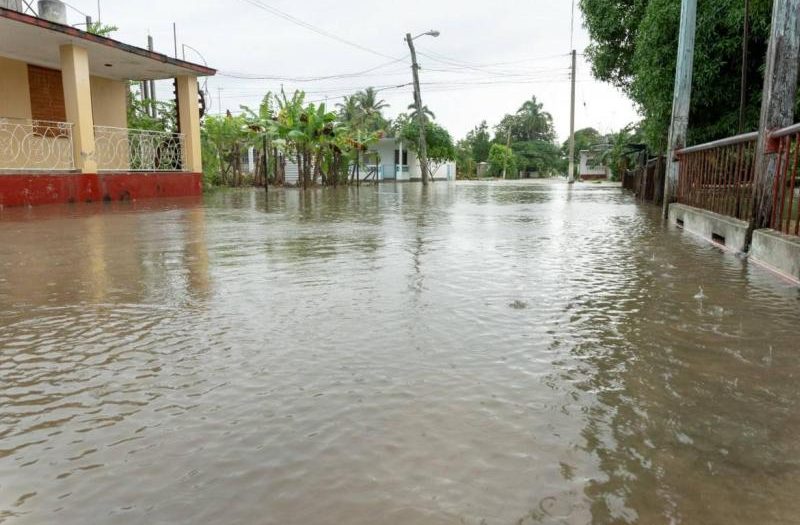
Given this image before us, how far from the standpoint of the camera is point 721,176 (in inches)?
304

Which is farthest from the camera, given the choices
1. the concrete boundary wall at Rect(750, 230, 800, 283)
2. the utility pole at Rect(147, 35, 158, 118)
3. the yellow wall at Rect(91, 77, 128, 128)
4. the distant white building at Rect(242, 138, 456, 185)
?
the distant white building at Rect(242, 138, 456, 185)

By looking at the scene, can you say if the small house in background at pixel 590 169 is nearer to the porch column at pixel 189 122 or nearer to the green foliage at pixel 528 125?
the green foliage at pixel 528 125

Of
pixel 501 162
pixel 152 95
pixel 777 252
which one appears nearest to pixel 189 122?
pixel 152 95

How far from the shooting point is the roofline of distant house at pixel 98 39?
11.0m

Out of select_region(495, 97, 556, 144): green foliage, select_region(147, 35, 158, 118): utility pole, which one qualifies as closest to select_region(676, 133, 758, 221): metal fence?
select_region(147, 35, 158, 118): utility pole

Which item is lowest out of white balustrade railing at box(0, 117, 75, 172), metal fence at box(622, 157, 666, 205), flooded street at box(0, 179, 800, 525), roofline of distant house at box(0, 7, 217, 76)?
flooded street at box(0, 179, 800, 525)

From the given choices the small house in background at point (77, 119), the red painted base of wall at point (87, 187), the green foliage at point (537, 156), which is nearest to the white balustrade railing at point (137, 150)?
the small house in background at point (77, 119)

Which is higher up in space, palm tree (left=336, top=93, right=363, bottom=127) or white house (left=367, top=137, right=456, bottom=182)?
palm tree (left=336, top=93, right=363, bottom=127)

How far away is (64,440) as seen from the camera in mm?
1996

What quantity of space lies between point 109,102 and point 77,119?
4.26 meters

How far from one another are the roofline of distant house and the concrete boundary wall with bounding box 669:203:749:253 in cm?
1178

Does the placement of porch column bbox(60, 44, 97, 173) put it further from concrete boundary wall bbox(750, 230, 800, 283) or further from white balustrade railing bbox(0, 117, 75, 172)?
concrete boundary wall bbox(750, 230, 800, 283)

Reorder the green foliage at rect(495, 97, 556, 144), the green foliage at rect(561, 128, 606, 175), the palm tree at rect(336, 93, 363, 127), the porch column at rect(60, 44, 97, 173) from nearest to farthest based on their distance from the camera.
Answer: the porch column at rect(60, 44, 97, 173) → the palm tree at rect(336, 93, 363, 127) → the green foliage at rect(561, 128, 606, 175) → the green foliage at rect(495, 97, 556, 144)

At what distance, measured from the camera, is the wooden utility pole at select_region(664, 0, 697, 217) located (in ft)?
32.8
